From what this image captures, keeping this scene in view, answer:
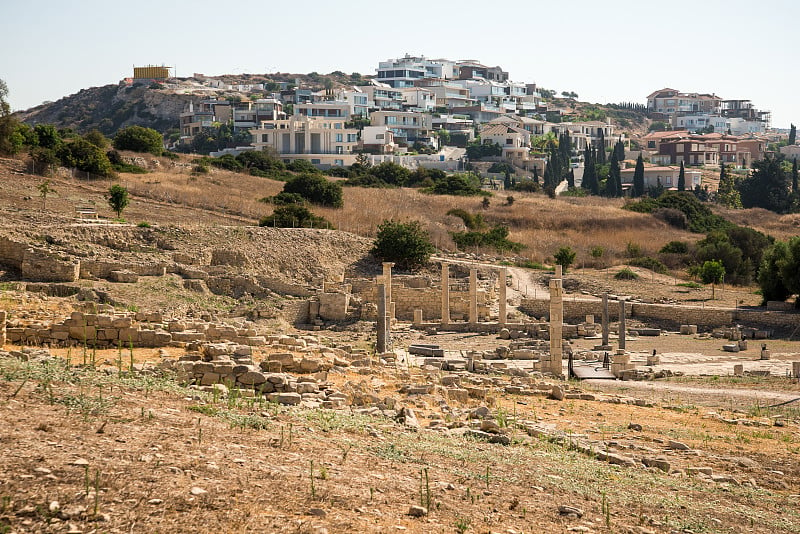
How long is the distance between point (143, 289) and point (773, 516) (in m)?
22.8

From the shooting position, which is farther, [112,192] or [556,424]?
[112,192]

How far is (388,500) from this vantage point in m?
8.99

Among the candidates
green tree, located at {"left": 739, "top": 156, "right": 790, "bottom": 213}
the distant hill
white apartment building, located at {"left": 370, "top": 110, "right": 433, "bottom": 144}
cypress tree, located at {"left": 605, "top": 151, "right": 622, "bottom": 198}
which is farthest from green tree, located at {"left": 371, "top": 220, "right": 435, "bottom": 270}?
the distant hill

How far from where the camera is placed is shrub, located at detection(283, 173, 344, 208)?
1949 inches

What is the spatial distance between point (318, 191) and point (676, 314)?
2155cm

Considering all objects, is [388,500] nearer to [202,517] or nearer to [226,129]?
[202,517]

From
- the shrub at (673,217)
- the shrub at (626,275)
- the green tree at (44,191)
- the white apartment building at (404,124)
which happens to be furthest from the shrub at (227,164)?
the white apartment building at (404,124)

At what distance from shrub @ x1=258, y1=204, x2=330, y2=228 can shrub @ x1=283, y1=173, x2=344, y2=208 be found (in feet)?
16.0

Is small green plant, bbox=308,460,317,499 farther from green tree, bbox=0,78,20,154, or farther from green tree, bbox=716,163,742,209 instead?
green tree, bbox=716,163,742,209

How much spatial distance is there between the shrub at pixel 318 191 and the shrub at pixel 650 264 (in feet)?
50.6

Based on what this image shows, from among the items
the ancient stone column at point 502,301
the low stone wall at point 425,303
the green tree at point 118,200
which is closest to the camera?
the ancient stone column at point 502,301

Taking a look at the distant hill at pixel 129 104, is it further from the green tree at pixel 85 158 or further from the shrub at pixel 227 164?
the green tree at pixel 85 158

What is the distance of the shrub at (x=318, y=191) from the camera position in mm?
49500

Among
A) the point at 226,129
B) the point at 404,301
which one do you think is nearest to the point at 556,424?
the point at 404,301
